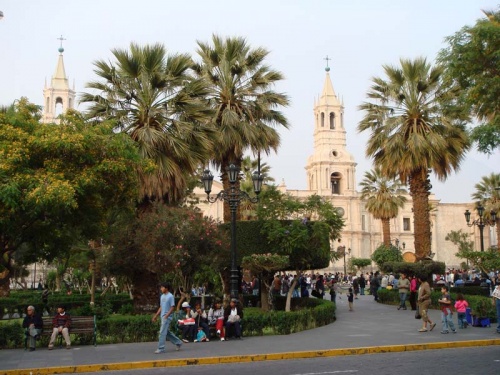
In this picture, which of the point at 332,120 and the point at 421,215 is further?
the point at 332,120

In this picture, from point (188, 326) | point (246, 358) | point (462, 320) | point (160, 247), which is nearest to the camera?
point (246, 358)

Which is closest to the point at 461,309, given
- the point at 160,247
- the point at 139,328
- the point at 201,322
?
the point at 201,322

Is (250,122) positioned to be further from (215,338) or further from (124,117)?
(215,338)

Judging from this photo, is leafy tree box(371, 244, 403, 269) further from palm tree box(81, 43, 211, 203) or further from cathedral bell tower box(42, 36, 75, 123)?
cathedral bell tower box(42, 36, 75, 123)

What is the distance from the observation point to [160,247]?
65.0 ft

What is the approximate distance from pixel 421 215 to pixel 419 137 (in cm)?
337

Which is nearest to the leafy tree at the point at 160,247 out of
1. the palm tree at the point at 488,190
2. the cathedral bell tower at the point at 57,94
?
the palm tree at the point at 488,190

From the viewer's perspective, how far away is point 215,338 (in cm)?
1606

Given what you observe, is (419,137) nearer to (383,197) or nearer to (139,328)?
(139,328)

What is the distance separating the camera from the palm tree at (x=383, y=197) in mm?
52188

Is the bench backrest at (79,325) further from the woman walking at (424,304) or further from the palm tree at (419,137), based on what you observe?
the palm tree at (419,137)

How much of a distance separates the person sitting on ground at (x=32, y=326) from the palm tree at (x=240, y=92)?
1067 centimetres

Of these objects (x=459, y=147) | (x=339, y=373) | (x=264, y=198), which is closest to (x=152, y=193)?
(x=264, y=198)

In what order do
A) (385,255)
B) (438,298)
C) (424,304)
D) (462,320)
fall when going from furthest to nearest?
(385,255)
(438,298)
(462,320)
(424,304)
